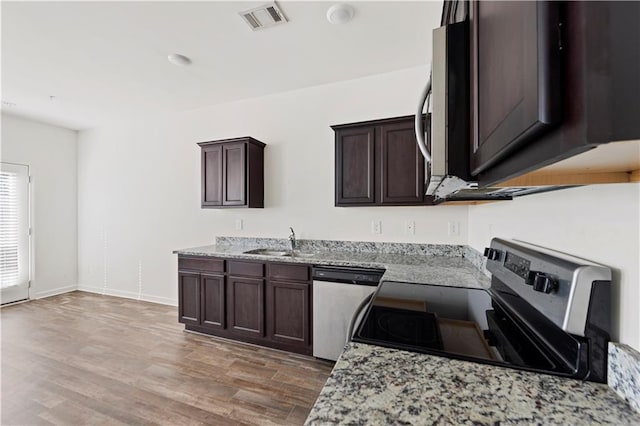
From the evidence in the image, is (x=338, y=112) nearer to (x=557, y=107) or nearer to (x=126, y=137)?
(x=557, y=107)

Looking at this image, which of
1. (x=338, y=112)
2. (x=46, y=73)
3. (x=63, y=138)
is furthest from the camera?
(x=63, y=138)

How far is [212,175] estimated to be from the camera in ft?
11.1

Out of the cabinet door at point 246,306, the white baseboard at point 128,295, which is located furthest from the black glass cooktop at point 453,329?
the white baseboard at point 128,295

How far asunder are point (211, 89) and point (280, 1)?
171cm

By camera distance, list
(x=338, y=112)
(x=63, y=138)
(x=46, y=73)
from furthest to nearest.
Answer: (x=63, y=138), (x=338, y=112), (x=46, y=73)

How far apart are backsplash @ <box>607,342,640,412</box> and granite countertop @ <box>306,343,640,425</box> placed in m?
0.02

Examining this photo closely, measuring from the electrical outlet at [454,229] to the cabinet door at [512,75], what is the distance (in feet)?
7.43

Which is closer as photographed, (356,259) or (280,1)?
(280,1)

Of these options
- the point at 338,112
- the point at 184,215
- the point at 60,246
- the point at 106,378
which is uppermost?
the point at 338,112

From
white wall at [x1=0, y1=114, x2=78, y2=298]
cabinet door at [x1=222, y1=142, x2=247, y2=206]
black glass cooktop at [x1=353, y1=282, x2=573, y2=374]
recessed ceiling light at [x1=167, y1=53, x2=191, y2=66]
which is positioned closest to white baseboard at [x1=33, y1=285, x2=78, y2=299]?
white wall at [x1=0, y1=114, x2=78, y2=298]

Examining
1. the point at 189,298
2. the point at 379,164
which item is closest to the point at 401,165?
the point at 379,164

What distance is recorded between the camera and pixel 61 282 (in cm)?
467

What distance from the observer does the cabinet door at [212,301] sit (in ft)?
9.51

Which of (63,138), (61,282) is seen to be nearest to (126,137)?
(63,138)
